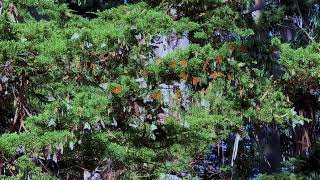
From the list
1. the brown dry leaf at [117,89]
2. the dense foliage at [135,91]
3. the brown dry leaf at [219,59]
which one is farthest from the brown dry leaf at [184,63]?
the brown dry leaf at [117,89]

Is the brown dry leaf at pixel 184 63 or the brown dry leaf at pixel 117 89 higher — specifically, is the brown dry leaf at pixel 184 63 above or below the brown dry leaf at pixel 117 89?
above

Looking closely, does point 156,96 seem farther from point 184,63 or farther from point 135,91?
point 184,63

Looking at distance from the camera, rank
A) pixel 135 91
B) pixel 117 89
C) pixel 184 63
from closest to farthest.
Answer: pixel 117 89 → pixel 135 91 → pixel 184 63

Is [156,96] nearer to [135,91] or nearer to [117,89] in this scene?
[135,91]

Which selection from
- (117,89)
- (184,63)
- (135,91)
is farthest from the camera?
(184,63)

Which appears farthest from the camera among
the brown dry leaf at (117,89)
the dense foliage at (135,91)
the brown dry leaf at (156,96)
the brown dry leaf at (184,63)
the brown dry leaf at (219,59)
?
the brown dry leaf at (219,59)

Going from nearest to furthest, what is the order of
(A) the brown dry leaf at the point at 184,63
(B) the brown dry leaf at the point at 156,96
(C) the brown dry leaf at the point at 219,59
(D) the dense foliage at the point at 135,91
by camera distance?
(D) the dense foliage at the point at 135,91 < (B) the brown dry leaf at the point at 156,96 < (A) the brown dry leaf at the point at 184,63 < (C) the brown dry leaf at the point at 219,59

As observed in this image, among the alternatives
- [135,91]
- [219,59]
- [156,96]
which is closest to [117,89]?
[135,91]

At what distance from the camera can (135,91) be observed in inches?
146

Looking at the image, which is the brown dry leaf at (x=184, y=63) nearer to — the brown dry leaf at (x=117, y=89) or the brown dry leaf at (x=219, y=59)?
the brown dry leaf at (x=219, y=59)

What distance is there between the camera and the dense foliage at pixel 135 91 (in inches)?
125

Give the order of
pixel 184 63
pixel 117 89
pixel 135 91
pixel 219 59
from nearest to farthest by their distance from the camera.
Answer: pixel 117 89 < pixel 135 91 < pixel 184 63 < pixel 219 59

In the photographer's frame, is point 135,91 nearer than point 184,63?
Yes

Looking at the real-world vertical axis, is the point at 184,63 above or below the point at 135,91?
above
